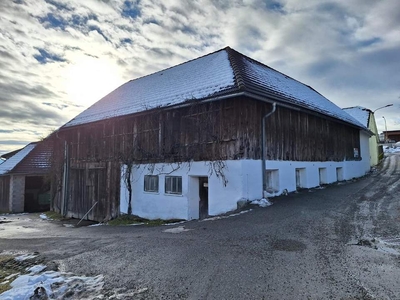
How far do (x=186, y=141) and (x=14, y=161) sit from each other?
66.0 feet

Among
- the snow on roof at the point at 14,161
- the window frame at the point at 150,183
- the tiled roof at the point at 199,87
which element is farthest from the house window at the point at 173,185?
the snow on roof at the point at 14,161

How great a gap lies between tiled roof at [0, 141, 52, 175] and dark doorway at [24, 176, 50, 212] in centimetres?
82

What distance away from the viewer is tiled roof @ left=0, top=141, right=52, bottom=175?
23.0 m

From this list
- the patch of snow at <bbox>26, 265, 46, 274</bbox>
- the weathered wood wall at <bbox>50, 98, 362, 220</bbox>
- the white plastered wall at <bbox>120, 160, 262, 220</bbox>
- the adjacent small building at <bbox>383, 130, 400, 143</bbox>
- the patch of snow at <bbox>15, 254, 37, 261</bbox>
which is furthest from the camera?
the adjacent small building at <bbox>383, 130, 400, 143</bbox>

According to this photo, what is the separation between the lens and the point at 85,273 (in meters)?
4.99

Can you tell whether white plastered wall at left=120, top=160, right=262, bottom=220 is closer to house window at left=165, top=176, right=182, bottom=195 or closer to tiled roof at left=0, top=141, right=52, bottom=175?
house window at left=165, top=176, right=182, bottom=195

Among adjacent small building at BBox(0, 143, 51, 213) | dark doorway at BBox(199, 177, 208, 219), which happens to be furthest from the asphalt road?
adjacent small building at BBox(0, 143, 51, 213)

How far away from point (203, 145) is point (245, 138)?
175 centimetres

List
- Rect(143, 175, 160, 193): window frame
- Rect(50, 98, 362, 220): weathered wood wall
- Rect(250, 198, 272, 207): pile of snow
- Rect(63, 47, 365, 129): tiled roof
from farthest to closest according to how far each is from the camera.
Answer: Rect(143, 175, 160, 193): window frame < Rect(63, 47, 365, 129): tiled roof < Rect(50, 98, 362, 220): weathered wood wall < Rect(250, 198, 272, 207): pile of snow

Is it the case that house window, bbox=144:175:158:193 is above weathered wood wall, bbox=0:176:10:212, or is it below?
above

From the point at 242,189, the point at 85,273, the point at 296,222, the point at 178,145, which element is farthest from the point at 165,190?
the point at 85,273

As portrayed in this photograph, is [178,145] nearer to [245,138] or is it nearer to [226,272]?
[245,138]

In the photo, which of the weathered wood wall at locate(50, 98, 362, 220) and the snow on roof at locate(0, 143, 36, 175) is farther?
the snow on roof at locate(0, 143, 36, 175)

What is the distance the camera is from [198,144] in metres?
11.2
